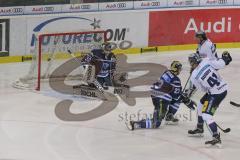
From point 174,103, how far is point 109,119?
1448mm

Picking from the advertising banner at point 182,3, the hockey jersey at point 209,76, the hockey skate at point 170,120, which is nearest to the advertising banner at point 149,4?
the advertising banner at point 182,3

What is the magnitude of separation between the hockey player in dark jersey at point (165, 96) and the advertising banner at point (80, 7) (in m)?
8.86

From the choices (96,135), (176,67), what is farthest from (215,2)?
(96,135)

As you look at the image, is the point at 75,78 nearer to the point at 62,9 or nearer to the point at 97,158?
the point at 62,9

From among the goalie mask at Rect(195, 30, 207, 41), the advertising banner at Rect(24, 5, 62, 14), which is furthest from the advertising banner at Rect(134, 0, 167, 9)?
the goalie mask at Rect(195, 30, 207, 41)

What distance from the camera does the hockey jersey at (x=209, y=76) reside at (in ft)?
36.4

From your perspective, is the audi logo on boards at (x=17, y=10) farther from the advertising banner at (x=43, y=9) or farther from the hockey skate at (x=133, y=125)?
the hockey skate at (x=133, y=125)

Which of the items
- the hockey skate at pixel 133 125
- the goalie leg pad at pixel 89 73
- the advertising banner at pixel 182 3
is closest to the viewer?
the hockey skate at pixel 133 125

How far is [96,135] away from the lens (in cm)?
1196

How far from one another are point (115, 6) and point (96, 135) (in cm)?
1004

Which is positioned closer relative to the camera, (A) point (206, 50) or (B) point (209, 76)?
(B) point (209, 76)

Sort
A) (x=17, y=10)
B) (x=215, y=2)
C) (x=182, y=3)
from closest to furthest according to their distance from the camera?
(x=17, y=10), (x=182, y=3), (x=215, y=2)

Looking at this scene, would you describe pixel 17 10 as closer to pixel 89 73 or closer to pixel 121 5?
pixel 121 5

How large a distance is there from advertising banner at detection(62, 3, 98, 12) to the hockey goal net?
349 cm
